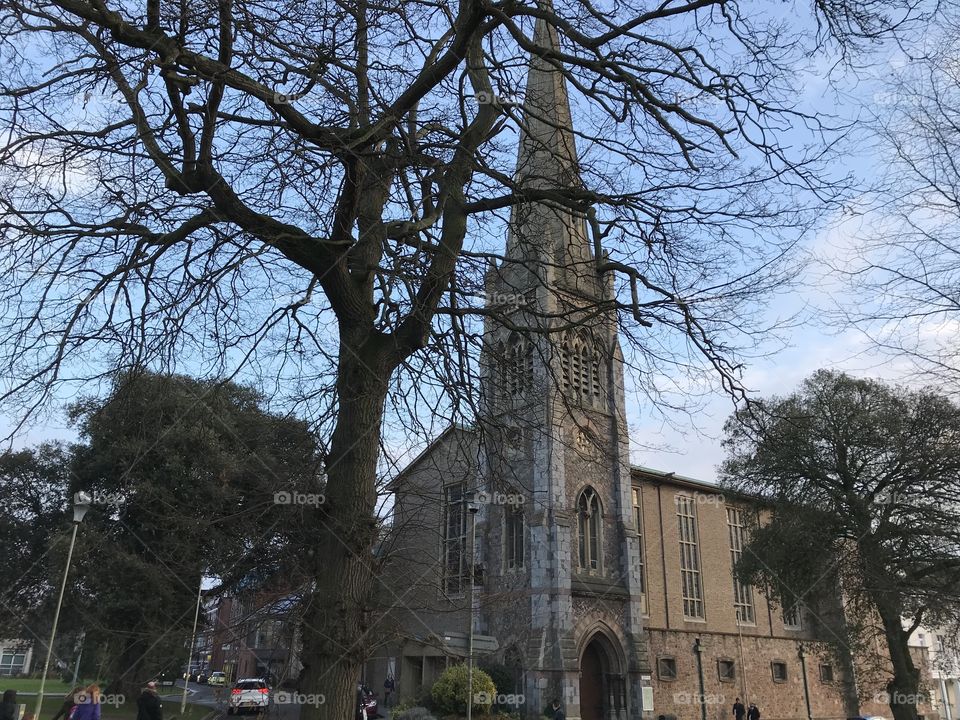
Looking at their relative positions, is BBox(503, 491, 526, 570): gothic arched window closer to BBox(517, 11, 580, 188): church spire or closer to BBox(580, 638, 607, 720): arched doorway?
BBox(580, 638, 607, 720): arched doorway

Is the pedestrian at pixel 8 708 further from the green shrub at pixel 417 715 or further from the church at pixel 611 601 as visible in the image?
the green shrub at pixel 417 715

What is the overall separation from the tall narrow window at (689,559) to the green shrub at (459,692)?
1417 centimetres

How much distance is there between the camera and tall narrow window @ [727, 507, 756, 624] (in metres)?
34.8

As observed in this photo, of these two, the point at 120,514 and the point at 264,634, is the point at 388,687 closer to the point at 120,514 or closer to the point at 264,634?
the point at 120,514

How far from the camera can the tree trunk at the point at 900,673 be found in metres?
20.1

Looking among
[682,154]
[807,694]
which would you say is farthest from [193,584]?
[807,694]

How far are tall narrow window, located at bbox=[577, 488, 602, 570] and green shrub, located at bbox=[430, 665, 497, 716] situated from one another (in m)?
6.43

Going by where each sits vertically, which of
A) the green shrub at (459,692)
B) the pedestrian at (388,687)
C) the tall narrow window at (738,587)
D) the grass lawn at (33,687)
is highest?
the tall narrow window at (738,587)


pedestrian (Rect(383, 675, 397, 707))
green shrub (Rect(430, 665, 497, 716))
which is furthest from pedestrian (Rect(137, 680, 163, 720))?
pedestrian (Rect(383, 675, 397, 707))

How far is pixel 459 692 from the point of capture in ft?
68.9

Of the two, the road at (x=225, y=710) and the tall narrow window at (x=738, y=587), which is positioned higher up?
the tall narrow window at (x=738, y=587)

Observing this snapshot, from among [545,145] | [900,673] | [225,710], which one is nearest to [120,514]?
[225,710]

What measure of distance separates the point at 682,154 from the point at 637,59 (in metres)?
1.00

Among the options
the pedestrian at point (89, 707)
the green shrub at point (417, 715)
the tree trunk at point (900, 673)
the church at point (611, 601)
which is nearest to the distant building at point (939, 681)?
the church at point (611, 601)
